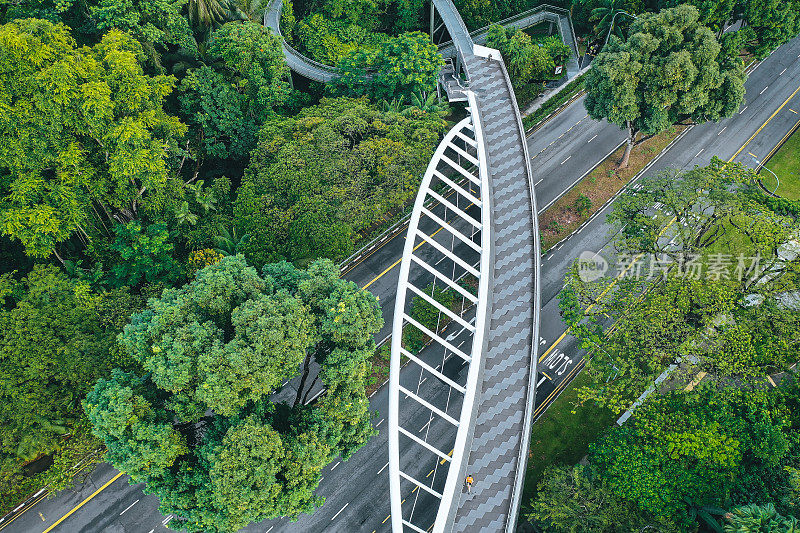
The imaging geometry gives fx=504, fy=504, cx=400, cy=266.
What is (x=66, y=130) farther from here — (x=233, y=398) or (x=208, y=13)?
(x=233, y=398)

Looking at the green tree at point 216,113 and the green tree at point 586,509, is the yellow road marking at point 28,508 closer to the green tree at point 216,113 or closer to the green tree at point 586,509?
the green tree at point 216,113

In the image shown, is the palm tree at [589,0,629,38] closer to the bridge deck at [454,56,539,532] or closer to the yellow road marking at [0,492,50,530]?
the bridge deck at [454,56,539,532]

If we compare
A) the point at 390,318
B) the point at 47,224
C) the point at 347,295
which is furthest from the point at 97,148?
the point at 390,318

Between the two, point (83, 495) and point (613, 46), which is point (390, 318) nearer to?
point (83, 495)

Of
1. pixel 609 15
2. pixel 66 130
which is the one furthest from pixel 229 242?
pixel 609 15

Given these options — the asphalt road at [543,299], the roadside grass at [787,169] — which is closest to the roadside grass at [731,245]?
the roadside grass at [787,169]
